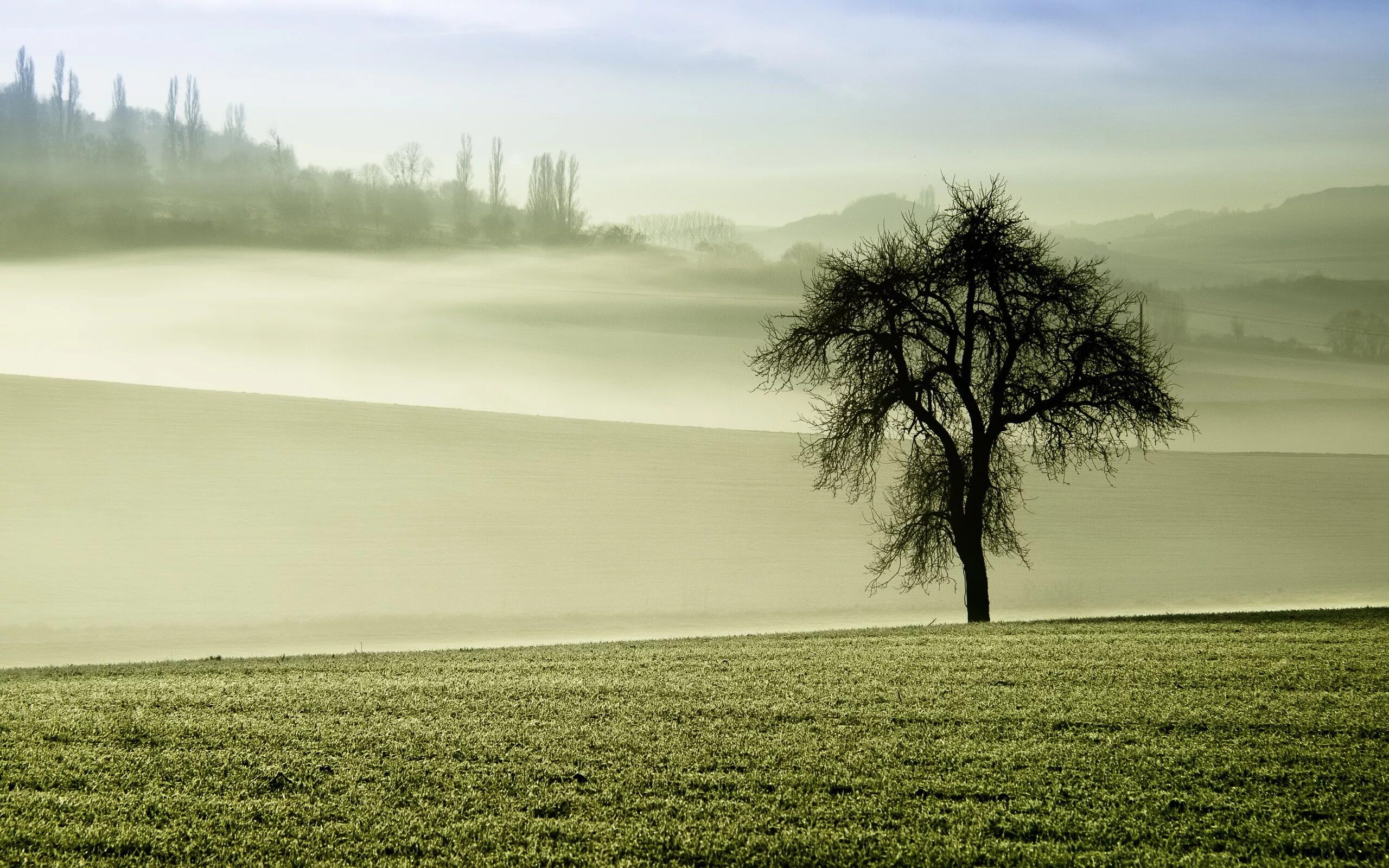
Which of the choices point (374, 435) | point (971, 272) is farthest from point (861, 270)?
point (374, 435)

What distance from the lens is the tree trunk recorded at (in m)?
21.1

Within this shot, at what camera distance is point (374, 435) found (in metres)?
49.2

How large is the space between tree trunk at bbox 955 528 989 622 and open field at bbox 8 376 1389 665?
34.7ft

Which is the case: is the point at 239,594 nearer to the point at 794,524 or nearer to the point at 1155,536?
the point at 794,524

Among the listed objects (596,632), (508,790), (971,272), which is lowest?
(596,632)

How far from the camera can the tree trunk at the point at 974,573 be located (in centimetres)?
2111

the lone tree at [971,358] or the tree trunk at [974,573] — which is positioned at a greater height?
the lone tree at [971,358]

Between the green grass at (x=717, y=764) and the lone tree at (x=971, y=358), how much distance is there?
8276 millimetres

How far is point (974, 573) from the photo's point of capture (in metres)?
21.4

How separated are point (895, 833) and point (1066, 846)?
3.52 feet

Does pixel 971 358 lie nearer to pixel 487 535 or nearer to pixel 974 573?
pixel 974 573

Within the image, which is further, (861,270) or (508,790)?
(861,270)

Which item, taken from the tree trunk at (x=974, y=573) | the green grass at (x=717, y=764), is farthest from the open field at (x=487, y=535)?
the green grass at (x=717, y=764)

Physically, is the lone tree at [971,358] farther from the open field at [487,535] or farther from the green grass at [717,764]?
the open field at [487,535]
